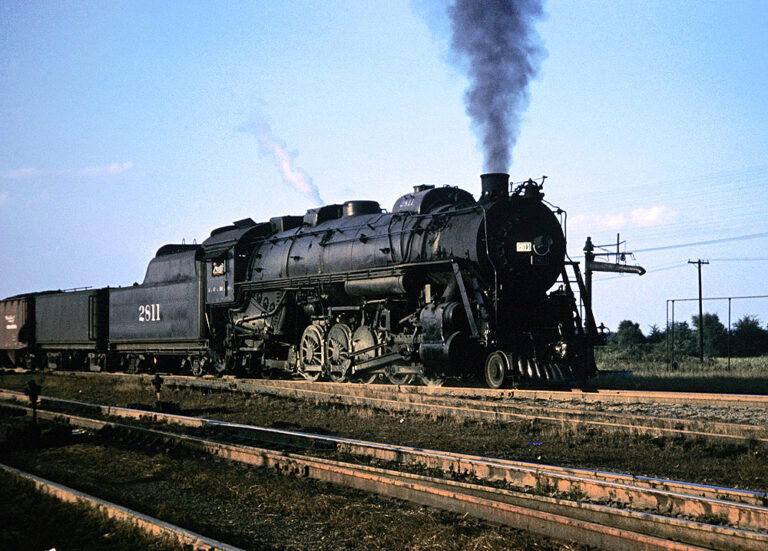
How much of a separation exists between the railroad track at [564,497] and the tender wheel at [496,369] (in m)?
5.38

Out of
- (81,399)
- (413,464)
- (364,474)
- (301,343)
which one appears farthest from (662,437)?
(81,399)

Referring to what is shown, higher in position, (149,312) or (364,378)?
(149,312)

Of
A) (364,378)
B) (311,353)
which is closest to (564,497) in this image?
(364,378)

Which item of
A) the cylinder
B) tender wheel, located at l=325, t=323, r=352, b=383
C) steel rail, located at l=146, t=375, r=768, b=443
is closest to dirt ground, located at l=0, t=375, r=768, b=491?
steel rail, located at l=146, t=375, r=768, b=443

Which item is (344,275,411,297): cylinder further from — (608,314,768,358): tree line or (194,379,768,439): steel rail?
(608,314,768,358): tree line

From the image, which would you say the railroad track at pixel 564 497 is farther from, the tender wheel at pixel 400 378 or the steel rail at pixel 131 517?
the tender wheel at pixel 400 378

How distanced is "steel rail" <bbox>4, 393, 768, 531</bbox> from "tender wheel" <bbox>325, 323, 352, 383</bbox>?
780cm

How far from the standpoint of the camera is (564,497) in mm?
5988

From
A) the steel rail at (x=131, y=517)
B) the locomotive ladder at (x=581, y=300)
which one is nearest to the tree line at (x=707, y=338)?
the locomotive ladder at (x=581, y=300)

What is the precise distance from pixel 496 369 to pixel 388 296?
297 cm

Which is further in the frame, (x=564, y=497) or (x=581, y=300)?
(x=581, y=300)

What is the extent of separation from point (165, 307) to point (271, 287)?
18.0 feet

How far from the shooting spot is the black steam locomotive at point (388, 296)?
13727 mm

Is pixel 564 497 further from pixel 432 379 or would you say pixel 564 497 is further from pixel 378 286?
pixel 378 286
